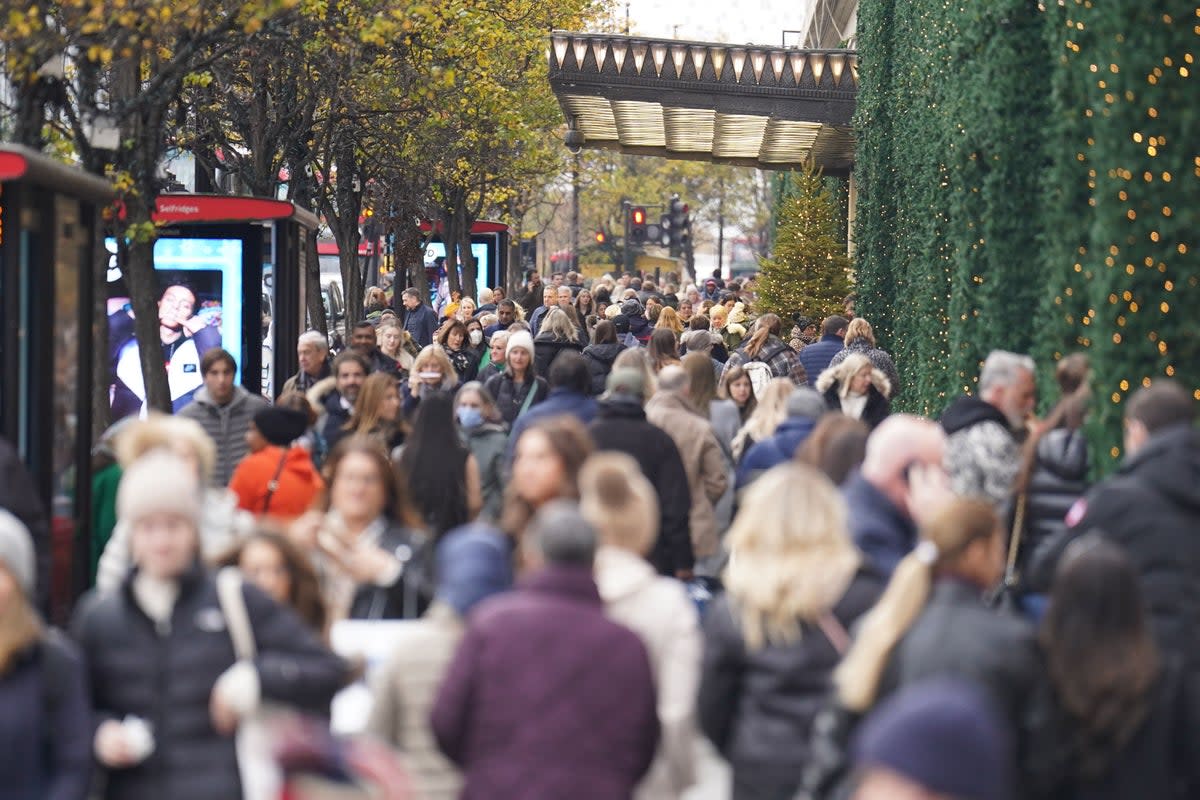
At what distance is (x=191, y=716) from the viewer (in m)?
5.77

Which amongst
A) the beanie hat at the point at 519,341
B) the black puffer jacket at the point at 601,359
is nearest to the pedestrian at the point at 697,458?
the beanie hat at the point at 519,341

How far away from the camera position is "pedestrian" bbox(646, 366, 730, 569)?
11.4 m

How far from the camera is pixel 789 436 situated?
11.3 metres

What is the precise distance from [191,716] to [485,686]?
84cm

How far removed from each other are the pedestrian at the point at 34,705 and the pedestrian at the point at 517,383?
9366 millimetres

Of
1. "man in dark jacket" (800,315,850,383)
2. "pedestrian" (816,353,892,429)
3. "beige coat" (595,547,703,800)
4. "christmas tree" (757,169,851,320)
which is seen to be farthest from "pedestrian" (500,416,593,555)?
"christmas tree" (757,169,851,320)

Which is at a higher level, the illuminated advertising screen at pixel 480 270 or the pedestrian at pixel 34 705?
the illuminated advertising screen at pixel 480 270

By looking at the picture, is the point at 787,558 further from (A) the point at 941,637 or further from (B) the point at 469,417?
(B) the point at 469,417

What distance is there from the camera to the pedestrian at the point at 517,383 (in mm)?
15109

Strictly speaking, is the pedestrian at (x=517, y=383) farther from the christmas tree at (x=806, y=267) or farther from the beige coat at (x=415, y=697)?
the christmas tree at (x=806, y=267)

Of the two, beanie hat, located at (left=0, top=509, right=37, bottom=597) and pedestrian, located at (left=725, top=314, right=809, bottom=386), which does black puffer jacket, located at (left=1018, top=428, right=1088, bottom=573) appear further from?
pedestrian, located at (left=725, top=314, right=809, bottom=386)

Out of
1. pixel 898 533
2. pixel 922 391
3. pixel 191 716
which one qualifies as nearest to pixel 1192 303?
pixel 898 533

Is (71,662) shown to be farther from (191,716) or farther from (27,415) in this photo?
(27,415)

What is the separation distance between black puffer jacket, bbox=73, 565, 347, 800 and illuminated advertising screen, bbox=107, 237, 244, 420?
1270 cm
